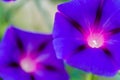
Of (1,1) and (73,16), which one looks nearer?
(73,16)

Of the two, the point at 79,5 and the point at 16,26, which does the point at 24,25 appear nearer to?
the point at 16,26

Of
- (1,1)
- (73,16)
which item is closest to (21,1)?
(1,1)

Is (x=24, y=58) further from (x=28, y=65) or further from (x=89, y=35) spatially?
(x=89, y=35)

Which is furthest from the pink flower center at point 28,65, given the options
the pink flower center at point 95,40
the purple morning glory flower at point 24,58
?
the pink flower center at point 95,40

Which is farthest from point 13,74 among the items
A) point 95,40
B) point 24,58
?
point 95,40

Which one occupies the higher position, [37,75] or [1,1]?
[1,1]

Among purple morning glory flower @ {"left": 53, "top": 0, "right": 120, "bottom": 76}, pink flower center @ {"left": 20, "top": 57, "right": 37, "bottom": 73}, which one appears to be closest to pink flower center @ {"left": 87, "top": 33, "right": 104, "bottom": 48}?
purple morning glory flower @ {"left": 53, "top": 0, "right": 120, "bottom": 76}

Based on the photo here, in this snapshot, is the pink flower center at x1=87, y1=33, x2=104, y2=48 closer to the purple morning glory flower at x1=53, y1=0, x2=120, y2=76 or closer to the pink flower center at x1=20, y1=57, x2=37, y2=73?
the purple morning glory flower at x1=53, y1=0, x2=120, y2=76
